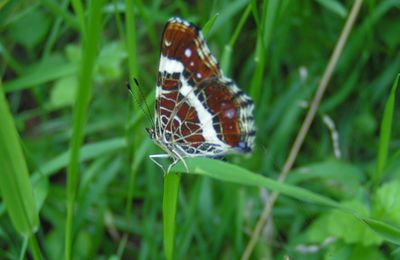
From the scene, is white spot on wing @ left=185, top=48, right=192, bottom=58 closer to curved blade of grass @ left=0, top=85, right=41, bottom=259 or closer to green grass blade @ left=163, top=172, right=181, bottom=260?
green grass blade @ left=163, top=172, right=181, bottom=260

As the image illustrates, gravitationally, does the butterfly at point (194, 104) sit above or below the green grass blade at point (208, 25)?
below

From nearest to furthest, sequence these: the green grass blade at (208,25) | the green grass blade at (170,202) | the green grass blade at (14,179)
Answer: the green grass blade at (14,179) < the green grass blade at (170,202) < the green grass blade at (208,25)

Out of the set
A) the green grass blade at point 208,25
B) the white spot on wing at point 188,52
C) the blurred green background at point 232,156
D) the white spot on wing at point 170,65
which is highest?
the green grass blade at point 208,25

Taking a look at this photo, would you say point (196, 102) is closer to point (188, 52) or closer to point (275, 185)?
point (188, 52)

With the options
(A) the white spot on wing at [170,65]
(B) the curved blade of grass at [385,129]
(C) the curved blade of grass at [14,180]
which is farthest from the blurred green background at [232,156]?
(C) the curved blade of grass at [14,180]

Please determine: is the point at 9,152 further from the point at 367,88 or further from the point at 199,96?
the point at 367,88

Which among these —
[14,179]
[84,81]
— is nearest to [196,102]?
[84,81]

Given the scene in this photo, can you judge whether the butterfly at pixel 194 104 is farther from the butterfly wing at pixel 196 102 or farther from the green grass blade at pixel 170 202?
the green grass blade at pixel 170 202

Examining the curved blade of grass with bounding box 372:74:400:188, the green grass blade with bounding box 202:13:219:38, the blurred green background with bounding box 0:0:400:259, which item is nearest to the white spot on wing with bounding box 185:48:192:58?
the green grass blade with bounding box 202:13:219:38
